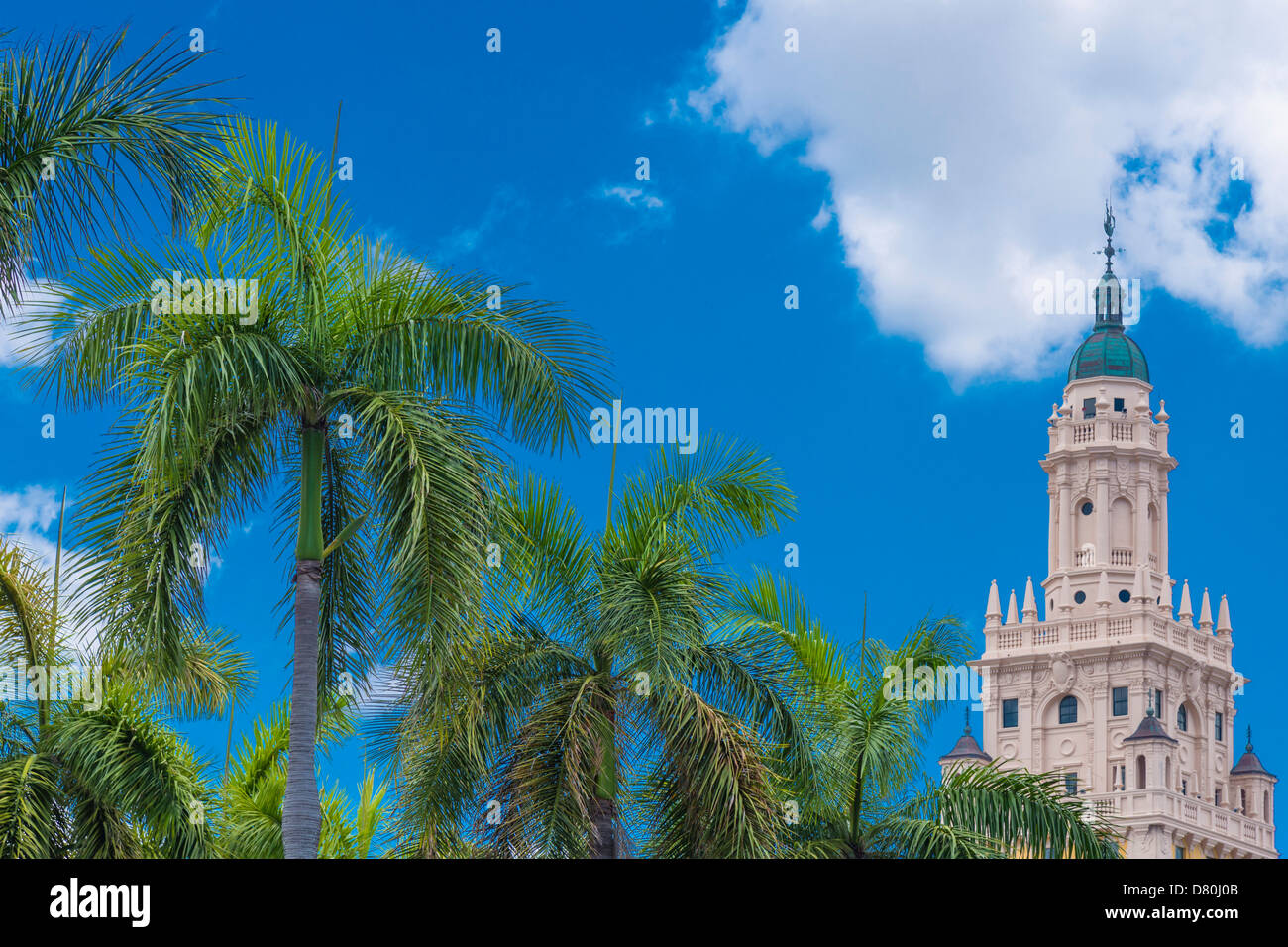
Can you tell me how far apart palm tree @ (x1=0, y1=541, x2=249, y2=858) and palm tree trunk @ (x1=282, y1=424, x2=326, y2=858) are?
9.26 feet

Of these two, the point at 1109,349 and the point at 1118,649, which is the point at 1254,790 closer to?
the point at 1118,649

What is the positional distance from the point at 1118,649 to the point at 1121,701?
294 centimetres

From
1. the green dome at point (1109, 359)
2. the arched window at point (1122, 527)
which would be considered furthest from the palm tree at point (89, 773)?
the green dome at point (1109, 359)

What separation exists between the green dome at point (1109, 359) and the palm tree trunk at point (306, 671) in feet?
344

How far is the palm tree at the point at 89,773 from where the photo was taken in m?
20.1

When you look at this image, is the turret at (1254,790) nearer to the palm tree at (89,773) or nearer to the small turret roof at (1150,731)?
the small turret roof at (1150,731)

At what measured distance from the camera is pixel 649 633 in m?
19.9

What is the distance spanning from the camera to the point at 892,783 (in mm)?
22000

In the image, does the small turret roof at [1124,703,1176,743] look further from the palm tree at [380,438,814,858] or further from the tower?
the palm tree at [380,438,814,858]

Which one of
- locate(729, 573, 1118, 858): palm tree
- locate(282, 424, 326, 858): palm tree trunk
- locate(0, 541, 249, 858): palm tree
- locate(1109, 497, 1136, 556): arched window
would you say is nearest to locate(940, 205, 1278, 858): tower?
locate(1109, 497, 1136, 556): arched window

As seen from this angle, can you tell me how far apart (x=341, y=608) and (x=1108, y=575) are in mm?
100442
